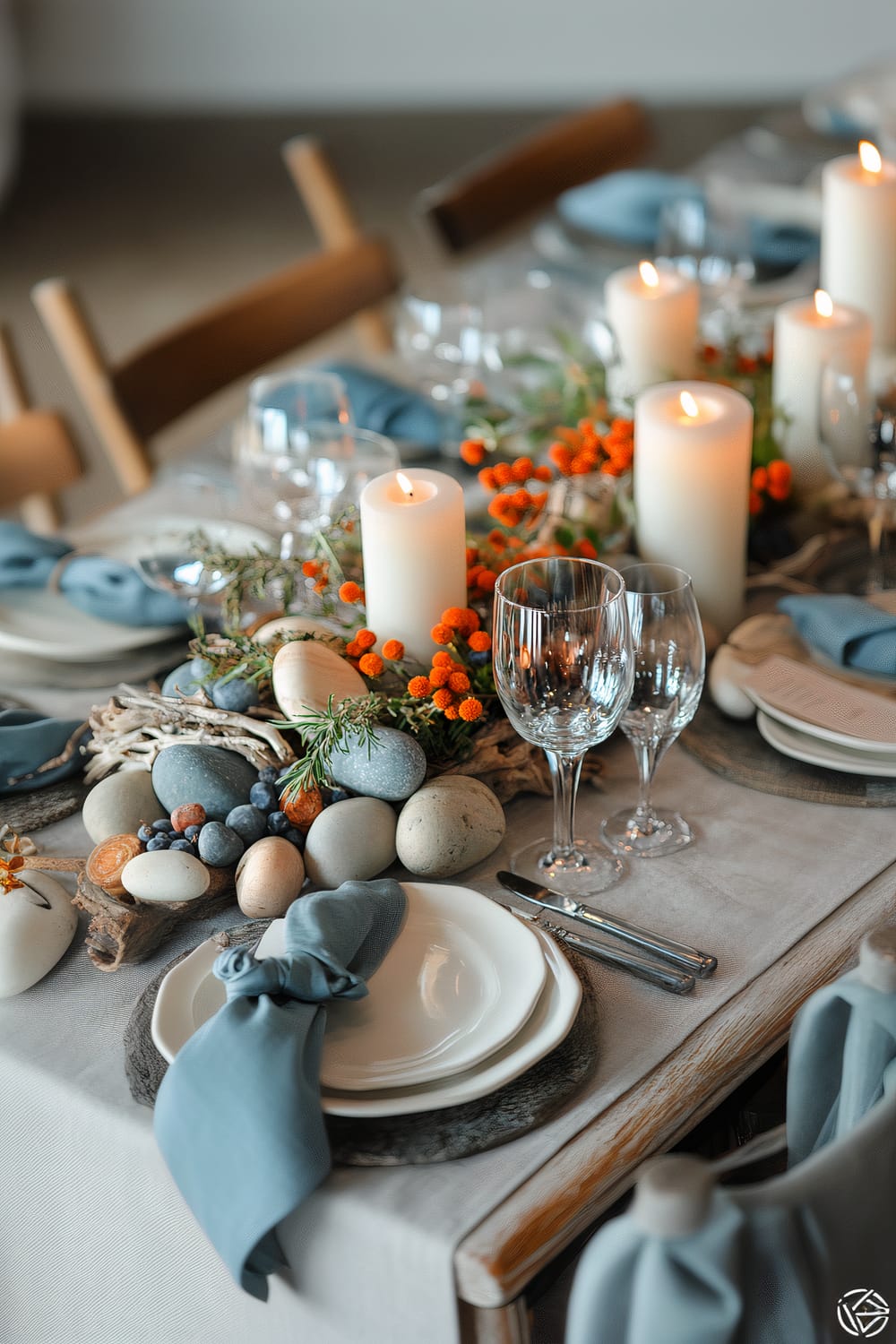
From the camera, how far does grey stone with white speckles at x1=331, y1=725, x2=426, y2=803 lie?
0.88 metres

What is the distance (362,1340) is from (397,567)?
0.51m

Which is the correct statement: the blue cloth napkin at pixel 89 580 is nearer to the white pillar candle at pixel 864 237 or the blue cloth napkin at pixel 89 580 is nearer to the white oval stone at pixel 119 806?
the white oval stone at pixel 119 806

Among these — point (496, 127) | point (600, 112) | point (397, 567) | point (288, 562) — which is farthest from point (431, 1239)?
point (496, 127)

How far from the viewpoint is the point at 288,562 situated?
1.11 meters

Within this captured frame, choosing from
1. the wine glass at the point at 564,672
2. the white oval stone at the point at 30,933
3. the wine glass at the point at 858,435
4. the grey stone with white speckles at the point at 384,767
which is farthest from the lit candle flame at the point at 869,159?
the white oval stone at the point at 30,933

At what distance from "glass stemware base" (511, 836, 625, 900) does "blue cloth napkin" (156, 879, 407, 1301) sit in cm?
19

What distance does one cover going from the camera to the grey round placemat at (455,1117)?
67 cm

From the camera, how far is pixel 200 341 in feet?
5.64

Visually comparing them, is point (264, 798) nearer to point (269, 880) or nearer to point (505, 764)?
point (269, 880)

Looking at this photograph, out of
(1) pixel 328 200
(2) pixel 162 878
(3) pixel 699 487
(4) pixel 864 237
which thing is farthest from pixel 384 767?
(1) pixel 328 200

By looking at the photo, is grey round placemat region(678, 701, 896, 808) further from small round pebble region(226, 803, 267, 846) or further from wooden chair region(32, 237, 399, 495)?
wooden chair region(32, 237, 399, 495)

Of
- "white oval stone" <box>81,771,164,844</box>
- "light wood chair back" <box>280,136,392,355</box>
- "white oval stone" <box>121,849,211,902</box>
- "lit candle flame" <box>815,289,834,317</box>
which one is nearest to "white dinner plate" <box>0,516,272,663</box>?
"white oval stone" <box>81,771,164,844</box>

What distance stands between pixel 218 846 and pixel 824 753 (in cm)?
44

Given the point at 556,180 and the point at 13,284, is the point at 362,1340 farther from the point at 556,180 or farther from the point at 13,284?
the point at 13,284
